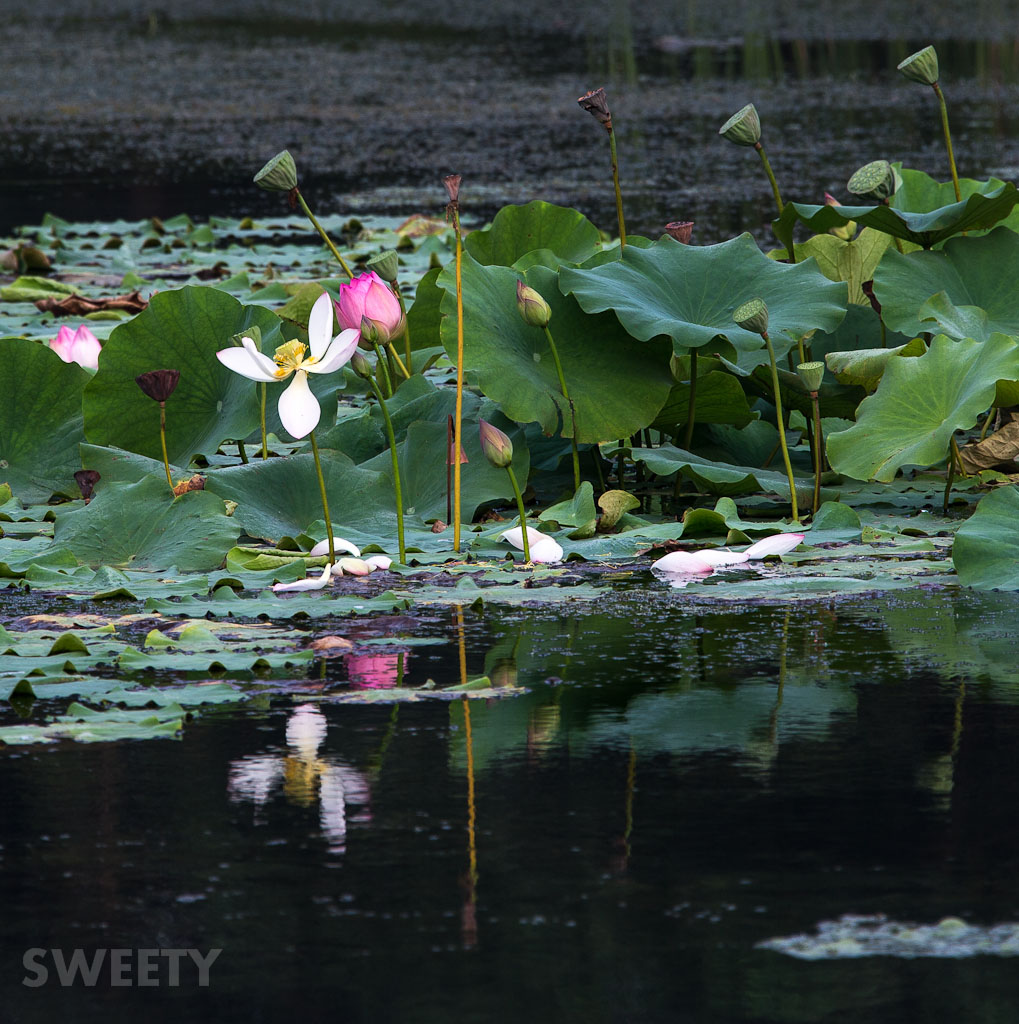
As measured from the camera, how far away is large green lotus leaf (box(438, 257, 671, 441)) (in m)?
3.12

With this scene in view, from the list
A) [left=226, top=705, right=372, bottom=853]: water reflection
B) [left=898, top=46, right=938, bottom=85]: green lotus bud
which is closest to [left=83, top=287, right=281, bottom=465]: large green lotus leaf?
[left=898, top=46, right=938, bottom=85]: green lotus bud

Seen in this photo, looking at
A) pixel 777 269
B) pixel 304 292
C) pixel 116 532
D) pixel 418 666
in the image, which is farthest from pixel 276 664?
pixel 304 292

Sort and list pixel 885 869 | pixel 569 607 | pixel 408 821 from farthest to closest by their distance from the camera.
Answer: pixel 569 607
pixel 408 821
pixel 885 869

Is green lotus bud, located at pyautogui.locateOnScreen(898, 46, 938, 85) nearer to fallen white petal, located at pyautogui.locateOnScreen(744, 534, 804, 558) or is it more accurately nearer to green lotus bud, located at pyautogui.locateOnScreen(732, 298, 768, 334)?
green lotus bud, located at pyautogui.locateOnScreen(732, 298, 768, 334)

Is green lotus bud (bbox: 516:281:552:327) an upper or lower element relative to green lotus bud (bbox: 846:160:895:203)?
lower

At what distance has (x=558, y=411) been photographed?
10.4 feet

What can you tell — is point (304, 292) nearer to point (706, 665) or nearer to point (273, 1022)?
Answer: point (706, 665)

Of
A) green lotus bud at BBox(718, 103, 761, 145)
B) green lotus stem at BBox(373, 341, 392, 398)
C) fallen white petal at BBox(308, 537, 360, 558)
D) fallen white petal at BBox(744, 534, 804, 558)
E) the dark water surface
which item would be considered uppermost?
green lotus bud at BBox(718, 103, 761, 145)

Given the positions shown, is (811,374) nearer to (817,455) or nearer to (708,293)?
(817,455)

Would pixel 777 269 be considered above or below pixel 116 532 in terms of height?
above

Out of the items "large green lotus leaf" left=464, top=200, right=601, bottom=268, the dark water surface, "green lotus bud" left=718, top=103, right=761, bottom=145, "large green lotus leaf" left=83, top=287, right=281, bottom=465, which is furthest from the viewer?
"large green lotus leaf" left=464, top=200, right=601, bottom=268

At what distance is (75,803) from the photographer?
6.06 ft

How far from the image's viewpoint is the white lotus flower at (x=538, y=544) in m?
2.80

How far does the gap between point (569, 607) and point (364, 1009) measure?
3.99 feet
